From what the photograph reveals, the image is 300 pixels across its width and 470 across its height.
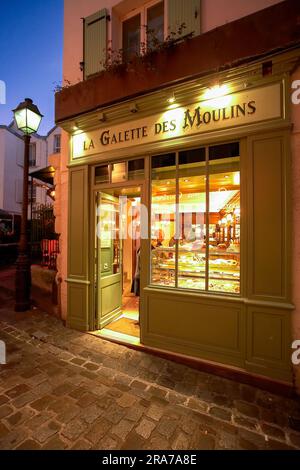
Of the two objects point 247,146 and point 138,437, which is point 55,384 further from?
point 247,146

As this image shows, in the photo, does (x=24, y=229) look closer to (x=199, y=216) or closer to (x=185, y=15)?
(x=199, y=216)

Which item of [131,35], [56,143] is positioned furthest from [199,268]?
[56,143]

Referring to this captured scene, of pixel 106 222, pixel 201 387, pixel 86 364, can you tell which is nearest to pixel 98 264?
pixel 106 222

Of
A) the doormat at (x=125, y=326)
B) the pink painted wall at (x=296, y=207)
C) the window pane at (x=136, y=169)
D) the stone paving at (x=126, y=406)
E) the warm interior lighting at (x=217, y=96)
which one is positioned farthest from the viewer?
the doormat at (x=125, y=326)

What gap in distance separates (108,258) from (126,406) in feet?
10.3

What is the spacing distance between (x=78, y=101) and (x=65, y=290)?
4.24m

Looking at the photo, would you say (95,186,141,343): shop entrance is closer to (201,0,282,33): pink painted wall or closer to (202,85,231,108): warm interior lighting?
(202,85,231,108): warm interior lighting

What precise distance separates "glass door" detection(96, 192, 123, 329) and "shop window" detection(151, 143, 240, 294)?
1.39 meters

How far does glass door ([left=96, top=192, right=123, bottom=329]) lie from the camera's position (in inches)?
195

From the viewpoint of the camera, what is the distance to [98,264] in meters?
4.94

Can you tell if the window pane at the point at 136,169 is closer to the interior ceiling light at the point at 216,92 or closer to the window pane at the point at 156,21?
the interior ceiling light at the point at 216,92

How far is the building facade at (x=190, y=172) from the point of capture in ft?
10.5

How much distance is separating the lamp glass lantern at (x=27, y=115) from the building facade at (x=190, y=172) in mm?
1326

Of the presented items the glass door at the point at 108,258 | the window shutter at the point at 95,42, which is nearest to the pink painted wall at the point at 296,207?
the glass door at the point at 108,258
